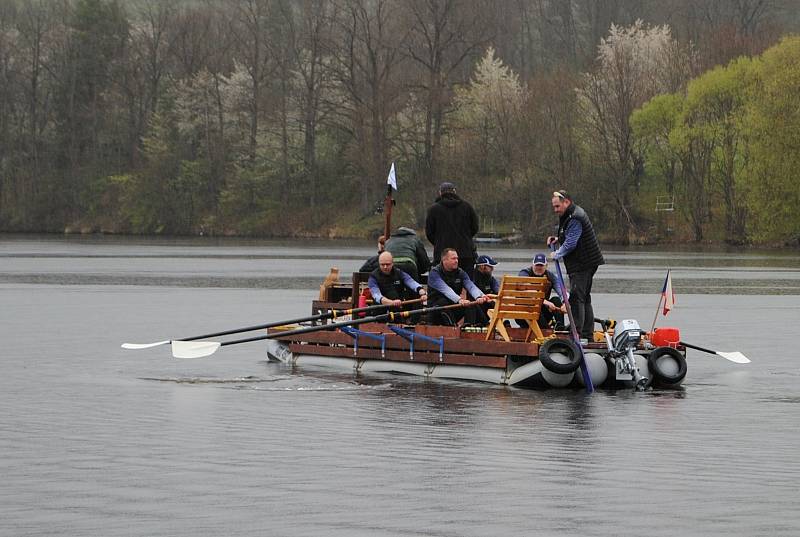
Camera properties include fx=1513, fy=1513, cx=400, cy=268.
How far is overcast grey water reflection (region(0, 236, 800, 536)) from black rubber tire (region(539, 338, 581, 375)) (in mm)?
304

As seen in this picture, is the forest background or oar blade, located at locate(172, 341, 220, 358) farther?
the forest background

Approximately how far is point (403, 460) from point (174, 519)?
2841 millimetres

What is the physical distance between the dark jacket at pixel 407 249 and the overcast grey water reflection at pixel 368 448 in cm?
194

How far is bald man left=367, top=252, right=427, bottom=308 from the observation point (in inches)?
782

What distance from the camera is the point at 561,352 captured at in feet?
56.4

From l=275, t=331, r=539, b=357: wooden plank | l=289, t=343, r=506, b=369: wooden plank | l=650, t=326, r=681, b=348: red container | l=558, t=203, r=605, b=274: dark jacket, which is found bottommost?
l=289, t=343, r=506, b=369: wooden plank

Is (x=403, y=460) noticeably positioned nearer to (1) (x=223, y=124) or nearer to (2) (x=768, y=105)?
(2) (x=768, y=105)

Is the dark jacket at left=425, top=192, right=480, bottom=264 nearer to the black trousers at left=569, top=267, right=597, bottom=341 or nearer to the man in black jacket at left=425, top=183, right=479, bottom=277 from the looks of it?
the man in black jacket at left=425, top=183, right=479, bottom=277

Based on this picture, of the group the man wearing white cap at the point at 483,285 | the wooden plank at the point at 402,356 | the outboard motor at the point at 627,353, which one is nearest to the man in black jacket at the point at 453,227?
the man wearing white cap at the point at 483,285

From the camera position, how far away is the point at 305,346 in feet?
67.8

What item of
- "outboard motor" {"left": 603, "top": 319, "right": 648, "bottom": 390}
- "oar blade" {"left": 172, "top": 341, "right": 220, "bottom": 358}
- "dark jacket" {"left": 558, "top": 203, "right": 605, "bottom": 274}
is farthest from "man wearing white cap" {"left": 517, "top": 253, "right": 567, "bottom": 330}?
"oar blade" {"left": 172, "top": 341, "right": 220, "bottom": 358}

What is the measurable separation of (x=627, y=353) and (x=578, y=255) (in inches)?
66.6

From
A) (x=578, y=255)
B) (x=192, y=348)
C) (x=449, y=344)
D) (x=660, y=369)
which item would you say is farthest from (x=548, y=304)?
(x=192, y=348)

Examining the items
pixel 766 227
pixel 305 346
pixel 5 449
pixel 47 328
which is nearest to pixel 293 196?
pixel 766 227
